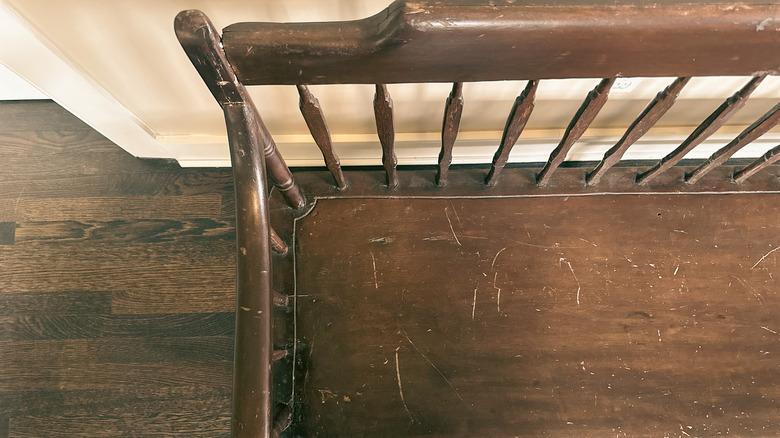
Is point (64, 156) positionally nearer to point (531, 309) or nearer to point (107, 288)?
Result: point (107, 288)

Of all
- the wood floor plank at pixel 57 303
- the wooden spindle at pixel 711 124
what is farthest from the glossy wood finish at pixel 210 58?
the wood floor plank at pixel 57 303

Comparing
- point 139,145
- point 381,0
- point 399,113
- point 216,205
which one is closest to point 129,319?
point 216,205

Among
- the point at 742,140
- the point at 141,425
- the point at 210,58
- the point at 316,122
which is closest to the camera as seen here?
the point at 210,58

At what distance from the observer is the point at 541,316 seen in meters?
0.91

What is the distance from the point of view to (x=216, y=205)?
1.46 meters

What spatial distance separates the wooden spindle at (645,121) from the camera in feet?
2.18

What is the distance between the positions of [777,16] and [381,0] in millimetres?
561

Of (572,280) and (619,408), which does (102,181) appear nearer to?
(572,280)

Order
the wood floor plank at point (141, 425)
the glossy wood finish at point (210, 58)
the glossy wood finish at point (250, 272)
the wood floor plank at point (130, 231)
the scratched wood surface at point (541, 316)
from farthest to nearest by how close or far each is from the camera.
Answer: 1. the wood floor plank at point (130, 231)
2. the wood floor plank at point (141, 425)
3. the scratched wood surface at point (541, 316)
4. the glossy wood finish at point (250, 272)
5. the glossy wood finish at point (210, 58)

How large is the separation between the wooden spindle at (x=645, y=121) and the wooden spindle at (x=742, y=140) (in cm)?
17

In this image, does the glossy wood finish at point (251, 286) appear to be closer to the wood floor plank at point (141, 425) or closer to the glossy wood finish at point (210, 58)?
the glossy wood finish at point (210, 58)

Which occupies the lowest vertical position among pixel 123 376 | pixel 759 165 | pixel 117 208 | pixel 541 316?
pixel 123 376

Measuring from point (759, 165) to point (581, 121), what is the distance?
47 centimetres

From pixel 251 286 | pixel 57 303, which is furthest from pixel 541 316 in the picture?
pixel 57 303
